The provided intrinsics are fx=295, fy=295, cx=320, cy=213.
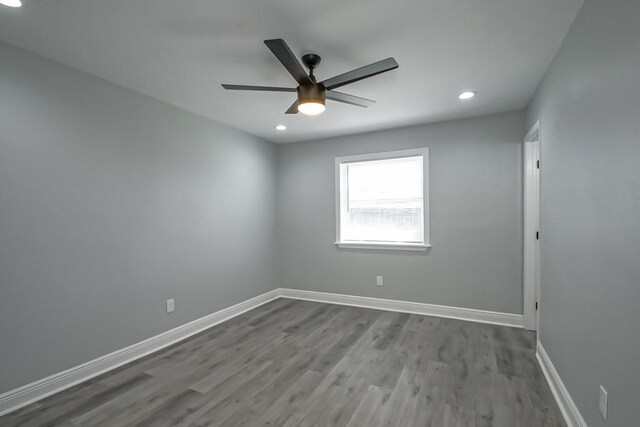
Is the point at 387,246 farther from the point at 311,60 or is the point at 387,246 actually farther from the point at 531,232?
the point at 311,60

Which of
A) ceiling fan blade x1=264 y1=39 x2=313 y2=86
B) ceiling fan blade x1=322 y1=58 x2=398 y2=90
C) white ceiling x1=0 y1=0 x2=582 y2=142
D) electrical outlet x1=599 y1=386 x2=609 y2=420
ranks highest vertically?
white ceiling x1=0 y1=0 x2=582 y2=142

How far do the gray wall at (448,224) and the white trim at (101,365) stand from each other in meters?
1.69

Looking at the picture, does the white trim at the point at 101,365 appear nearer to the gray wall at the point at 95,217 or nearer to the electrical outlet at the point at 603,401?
the gray wall at the point at 95,217

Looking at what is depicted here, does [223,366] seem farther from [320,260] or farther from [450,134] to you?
[450,134]

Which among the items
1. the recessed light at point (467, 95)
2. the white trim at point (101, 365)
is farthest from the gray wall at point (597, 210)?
the white trim at point (101, 365)

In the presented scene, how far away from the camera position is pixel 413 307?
13.1 feet

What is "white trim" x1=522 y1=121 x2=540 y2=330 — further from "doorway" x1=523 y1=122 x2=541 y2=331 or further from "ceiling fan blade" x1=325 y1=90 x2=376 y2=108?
"ceiling fan blade" x1=325 y1=90 x2=376 y2=108

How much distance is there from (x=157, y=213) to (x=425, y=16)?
291 cm

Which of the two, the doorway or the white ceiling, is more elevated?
the white ceiling

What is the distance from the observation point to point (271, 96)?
296 centimetres

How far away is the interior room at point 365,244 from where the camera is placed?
1688 millimetres

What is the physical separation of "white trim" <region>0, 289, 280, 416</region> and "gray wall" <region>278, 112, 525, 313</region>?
1.69 m

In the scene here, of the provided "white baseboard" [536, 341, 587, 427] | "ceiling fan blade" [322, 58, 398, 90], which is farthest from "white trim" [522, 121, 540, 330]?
"ceiling fan blade" [322, 58, 398, 90]

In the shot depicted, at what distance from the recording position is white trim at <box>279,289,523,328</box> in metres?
3.54
